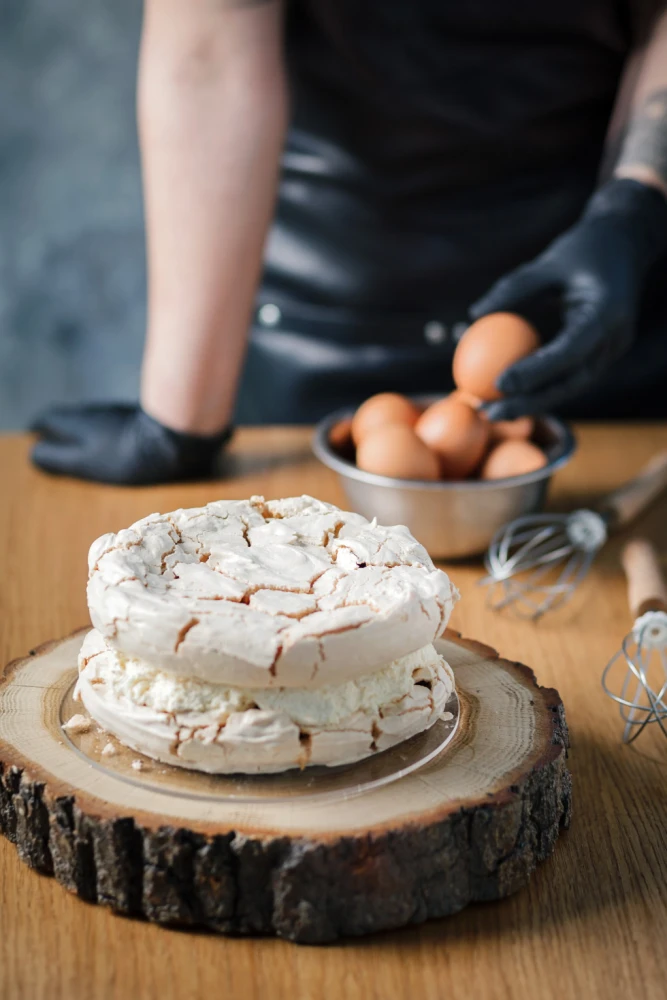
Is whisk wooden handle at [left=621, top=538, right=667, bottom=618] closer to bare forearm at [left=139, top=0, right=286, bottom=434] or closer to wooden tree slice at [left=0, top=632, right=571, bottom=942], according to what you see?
wooden tree slice at [left=0, top=632, right=571, bottom=942]

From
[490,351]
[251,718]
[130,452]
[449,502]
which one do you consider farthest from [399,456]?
[251,718]

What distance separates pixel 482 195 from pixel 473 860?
1.38 meters

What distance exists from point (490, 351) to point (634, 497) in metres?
0.31

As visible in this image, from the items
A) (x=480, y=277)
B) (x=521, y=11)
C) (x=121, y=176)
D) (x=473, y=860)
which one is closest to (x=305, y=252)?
(x=480, y=277)

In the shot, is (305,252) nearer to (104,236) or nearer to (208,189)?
(208,189)

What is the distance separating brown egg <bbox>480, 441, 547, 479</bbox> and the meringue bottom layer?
0.61 meters

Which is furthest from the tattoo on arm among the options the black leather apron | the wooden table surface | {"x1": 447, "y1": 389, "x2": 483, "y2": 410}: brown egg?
the wooden table surface

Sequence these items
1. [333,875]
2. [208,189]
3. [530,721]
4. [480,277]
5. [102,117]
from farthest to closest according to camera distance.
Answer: [102,117] → [480,277] → [208,189] → [530,721] → [333,875]

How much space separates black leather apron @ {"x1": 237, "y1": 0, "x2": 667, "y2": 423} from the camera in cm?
176

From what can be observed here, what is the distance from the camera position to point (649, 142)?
5.46ft

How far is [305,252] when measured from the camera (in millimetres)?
1979

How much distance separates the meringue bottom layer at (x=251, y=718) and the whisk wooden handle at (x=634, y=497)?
73 centimetres

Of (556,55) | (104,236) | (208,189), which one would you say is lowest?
(104,236)

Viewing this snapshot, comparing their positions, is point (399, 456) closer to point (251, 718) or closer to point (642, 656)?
point (642, 656)
